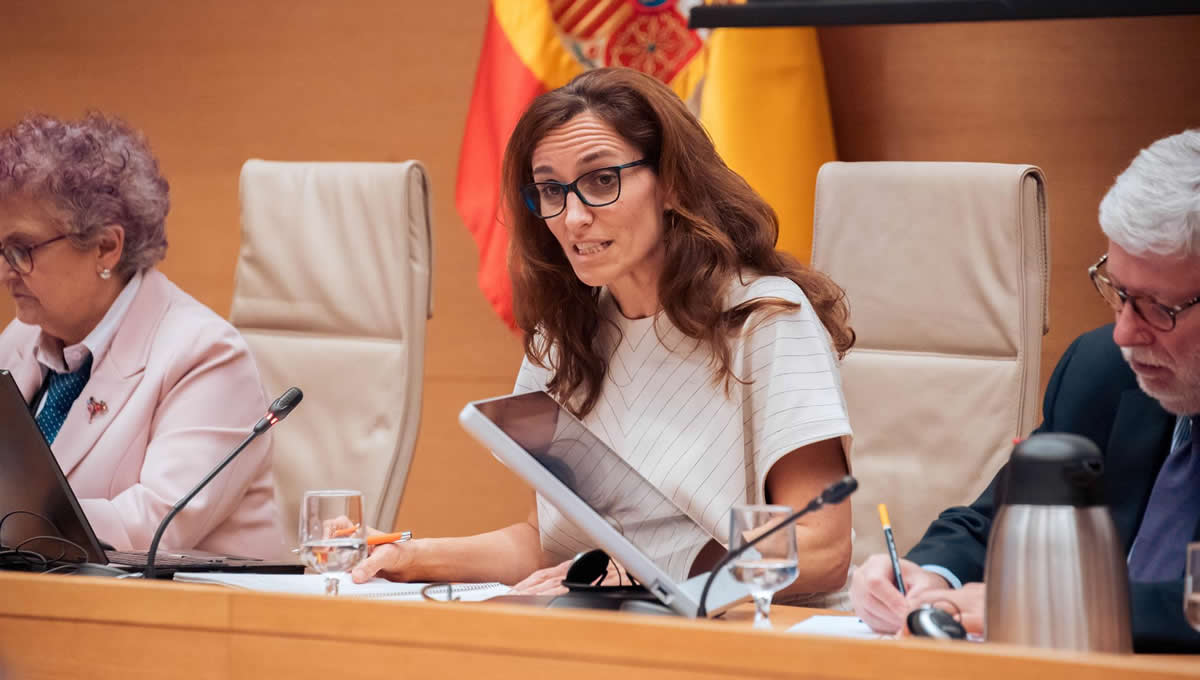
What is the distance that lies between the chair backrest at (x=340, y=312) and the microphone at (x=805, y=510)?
1.43 meters

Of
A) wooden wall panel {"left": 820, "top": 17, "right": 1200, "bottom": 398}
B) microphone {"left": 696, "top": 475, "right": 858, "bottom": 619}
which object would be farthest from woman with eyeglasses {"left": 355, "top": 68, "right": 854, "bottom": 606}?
wooden wall panel {"left": 820, "top": 17, "right": 1200, "bottom": 398}

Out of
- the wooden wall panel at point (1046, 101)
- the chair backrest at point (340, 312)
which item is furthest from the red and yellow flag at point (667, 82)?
the chair backrest at point (340, 312)

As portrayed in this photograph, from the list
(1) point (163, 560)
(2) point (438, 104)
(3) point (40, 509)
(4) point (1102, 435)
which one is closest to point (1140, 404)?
(4) point (1102, 435)

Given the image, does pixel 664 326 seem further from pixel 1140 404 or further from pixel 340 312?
pixel 340 312

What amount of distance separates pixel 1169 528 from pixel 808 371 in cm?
52

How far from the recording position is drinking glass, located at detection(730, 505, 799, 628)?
4.43 ft

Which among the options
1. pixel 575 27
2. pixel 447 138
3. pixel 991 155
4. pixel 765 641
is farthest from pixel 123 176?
pixel 991 155

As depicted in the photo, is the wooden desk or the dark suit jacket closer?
the wooden desk

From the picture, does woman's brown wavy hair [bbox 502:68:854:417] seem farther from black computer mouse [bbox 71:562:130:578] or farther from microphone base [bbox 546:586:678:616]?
black computer mouse [bbox 71:562:130:578]

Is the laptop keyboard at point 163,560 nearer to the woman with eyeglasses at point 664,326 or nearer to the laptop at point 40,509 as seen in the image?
the laptop at point 40,509

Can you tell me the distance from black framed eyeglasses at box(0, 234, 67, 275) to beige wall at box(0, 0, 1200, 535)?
5.38ft

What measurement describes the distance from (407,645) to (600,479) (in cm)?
34

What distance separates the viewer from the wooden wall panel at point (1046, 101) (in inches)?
123

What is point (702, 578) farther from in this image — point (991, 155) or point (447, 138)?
point (447, 138)
